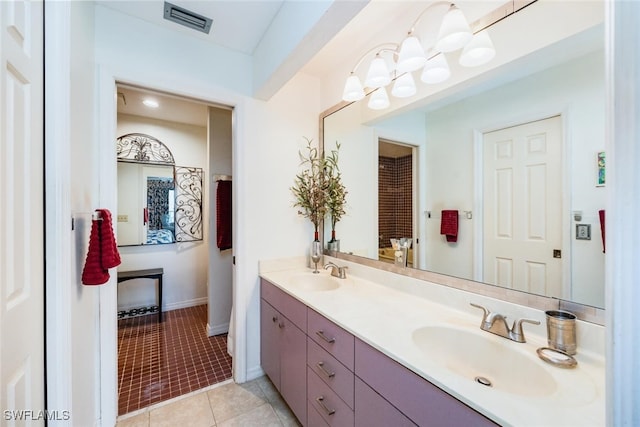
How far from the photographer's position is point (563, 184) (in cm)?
101

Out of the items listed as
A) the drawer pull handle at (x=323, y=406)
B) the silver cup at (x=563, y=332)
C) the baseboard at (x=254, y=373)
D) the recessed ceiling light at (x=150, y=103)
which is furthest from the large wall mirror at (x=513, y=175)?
the recessed ceiling light at (x=150, y=103)

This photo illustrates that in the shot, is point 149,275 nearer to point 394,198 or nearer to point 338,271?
point 338,271

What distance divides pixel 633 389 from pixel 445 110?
133 centimetres

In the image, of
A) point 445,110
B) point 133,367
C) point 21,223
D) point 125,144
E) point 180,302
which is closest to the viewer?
point 21,223

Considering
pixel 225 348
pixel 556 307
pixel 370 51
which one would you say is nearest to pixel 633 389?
pixel 556 307

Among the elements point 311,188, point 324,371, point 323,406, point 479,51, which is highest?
point 479,51

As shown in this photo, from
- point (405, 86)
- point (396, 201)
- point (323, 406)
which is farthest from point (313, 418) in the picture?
point (405, 86)

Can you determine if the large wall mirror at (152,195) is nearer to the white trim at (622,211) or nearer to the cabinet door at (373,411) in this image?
the cabinet door at (373,411)

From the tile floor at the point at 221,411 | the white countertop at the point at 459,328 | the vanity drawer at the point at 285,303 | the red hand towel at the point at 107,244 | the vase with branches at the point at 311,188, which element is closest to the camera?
the white countertop at the point at 459,328

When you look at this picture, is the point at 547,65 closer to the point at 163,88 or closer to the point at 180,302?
the point at 163,88

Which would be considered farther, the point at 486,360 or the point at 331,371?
the point at 331,371

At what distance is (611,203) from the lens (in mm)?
422

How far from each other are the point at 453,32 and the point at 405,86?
0.40 meters

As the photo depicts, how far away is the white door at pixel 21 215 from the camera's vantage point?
0.72 m
